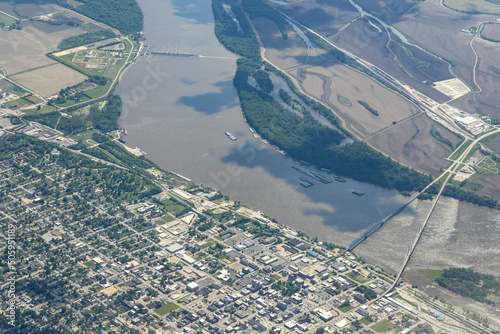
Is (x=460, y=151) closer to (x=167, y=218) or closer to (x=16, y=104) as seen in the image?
(x=167, y=218)

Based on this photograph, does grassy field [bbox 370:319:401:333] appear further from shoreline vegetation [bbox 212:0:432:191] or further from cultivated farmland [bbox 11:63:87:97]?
cultivated farmland [bbox 11:63:87:97]

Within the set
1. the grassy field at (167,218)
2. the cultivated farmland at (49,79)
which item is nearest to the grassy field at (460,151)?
the grassy field at (167,218)

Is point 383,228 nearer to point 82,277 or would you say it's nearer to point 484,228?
point 484,228

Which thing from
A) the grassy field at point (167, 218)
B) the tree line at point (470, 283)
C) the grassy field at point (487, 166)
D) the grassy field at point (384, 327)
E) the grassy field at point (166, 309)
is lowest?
the grassy field at point (167, 218)

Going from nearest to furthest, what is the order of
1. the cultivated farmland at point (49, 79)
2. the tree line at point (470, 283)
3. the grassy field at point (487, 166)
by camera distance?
the tree line at point (470, 283) → the grassy field at point (487, 166) → the cultivated farmland at point (49, 79)

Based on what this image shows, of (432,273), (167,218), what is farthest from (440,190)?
(167,218)

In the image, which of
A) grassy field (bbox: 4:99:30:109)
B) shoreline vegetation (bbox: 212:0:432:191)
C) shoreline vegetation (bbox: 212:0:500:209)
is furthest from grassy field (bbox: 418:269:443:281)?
grassy field (bbox: 4:99:30:109)

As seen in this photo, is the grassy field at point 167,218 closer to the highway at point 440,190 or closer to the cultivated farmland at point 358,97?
the highway at point 440,190

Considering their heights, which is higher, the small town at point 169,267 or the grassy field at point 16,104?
the small town at point 169,267
